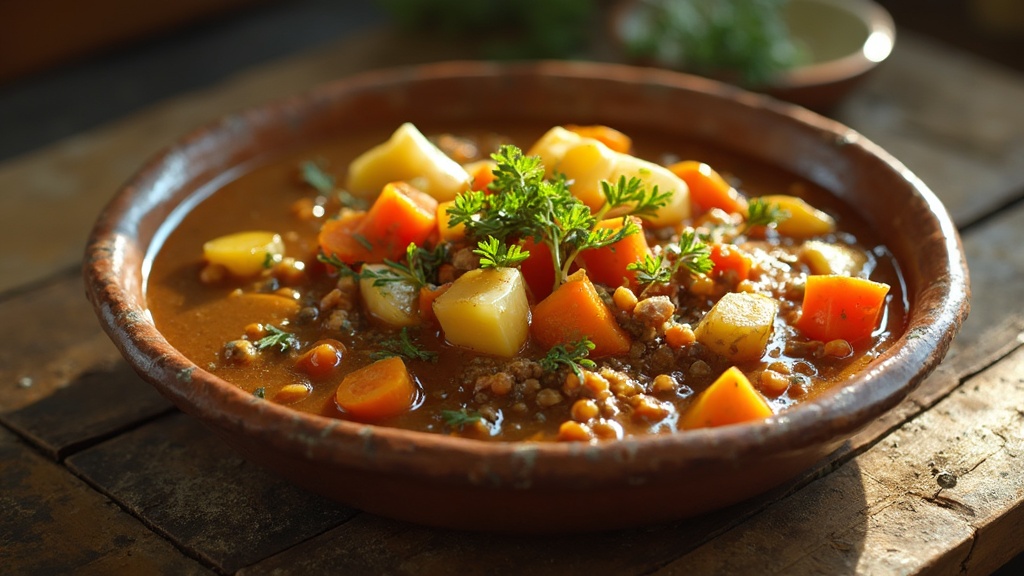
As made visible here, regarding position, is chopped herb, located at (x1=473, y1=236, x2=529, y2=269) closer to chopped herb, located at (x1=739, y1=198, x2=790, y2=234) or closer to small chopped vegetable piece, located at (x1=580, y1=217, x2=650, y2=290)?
small chopped vegetable piece, located at (x1=580, y1=217, x2=650, y2=290)

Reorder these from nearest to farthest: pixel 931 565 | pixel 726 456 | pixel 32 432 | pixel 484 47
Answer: pixel 726 456 → pixel 931 565 → pixel 32 432 → pixel 484 47

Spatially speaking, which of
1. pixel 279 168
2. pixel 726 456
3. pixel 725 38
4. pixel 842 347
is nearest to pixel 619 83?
pixel 725 38

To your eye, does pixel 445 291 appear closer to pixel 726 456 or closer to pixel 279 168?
pixel 726 456

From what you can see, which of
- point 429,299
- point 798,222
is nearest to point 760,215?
point 798,222

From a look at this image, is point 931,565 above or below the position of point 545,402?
below

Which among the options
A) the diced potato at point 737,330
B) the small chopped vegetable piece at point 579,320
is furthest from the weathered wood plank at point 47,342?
the diced potato at point 737,330

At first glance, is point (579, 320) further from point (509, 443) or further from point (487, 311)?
point (509, 443)
